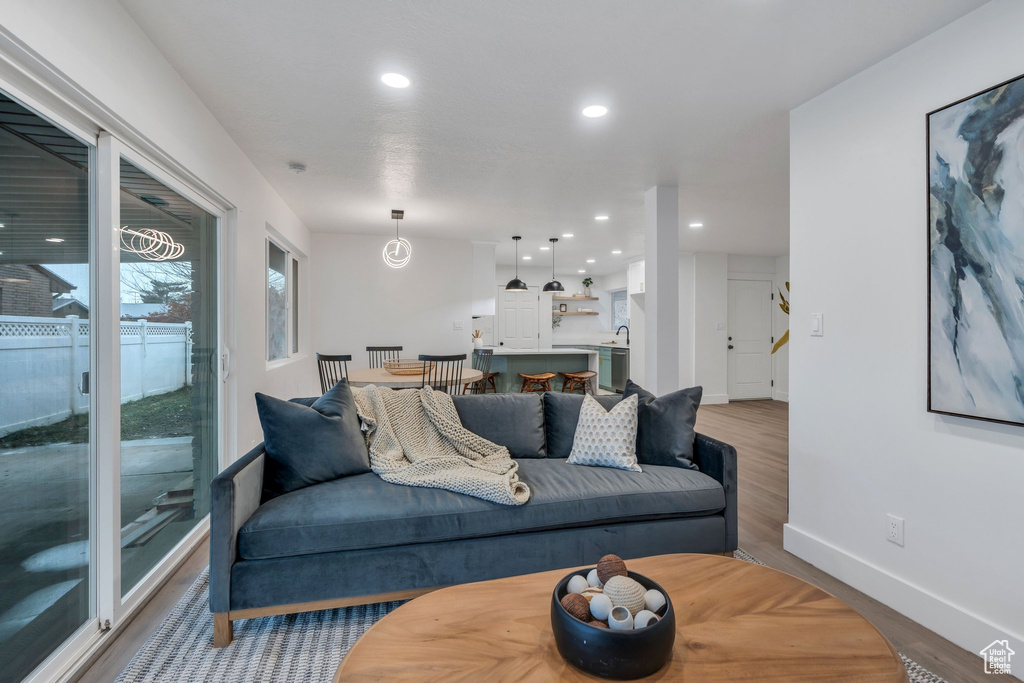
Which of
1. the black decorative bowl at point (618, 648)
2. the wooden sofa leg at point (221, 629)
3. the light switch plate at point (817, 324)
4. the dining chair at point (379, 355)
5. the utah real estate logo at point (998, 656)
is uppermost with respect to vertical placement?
the light switch plate at point (817, 324)

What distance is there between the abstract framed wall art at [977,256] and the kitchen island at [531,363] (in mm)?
4975

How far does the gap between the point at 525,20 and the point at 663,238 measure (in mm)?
2575

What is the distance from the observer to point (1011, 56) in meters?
1.73

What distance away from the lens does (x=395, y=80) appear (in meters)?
2.42

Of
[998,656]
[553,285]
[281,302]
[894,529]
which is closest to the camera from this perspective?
[998,656]

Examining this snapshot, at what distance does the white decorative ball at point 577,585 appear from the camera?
123 centimetres

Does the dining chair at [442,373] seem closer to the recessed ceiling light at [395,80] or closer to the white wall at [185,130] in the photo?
the white wall at [185,130]

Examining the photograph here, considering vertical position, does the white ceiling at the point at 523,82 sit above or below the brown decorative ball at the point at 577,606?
above

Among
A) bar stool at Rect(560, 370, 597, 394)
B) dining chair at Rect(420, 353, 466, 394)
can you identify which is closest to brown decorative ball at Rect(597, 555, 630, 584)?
dining chair at Rect(420, 353, 466, 394)

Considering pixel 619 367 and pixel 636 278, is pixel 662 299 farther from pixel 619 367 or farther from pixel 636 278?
pixel 619 367

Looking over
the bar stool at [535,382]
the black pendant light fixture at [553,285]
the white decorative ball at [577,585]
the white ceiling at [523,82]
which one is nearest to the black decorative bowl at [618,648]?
the white decorative ball at [577,585]

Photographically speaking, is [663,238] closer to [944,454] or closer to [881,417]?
[881,417]

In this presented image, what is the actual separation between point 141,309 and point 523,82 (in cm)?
213

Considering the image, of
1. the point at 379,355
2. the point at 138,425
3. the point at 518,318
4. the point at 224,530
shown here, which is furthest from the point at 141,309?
the point at 518,318
